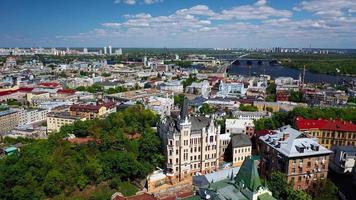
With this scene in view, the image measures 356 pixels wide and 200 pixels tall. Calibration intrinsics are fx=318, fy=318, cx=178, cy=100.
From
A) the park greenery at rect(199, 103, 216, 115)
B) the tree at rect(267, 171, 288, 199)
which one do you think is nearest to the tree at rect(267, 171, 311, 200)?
the tree at rect(267, 171, 288, 199)

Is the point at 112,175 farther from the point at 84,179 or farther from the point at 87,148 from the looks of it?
the point at 87,148

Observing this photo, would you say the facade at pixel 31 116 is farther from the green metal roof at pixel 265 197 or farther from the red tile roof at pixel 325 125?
the green metal roof at pixel 265 197

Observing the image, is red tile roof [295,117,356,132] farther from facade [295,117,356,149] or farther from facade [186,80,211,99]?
facade [186,80,211,99]

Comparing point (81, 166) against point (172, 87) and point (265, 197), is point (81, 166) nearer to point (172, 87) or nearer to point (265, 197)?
point (265, 197)

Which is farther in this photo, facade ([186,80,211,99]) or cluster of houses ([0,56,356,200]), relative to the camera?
facade ([186,80,211,99])

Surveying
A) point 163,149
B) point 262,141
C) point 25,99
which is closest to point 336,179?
point 262,141

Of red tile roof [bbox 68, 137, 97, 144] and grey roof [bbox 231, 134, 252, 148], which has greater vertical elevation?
grey roof [bbox 231, 134, 252, 148]
